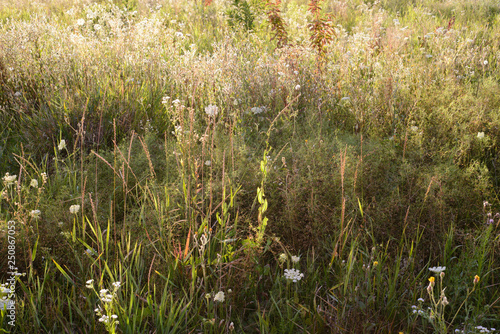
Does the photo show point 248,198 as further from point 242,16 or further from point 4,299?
point 242,16

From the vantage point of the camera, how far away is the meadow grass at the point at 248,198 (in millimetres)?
1608

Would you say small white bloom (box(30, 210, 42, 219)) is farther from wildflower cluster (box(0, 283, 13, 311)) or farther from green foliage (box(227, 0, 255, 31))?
green foliage (box(227, 0, 255, 31))

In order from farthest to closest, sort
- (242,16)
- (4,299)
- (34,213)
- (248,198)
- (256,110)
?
(242,16), (256,110), (248,198), (34,213), (4,299)

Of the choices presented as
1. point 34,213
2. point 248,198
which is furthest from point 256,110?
point 34,213

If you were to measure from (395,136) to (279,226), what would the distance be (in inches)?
50.7

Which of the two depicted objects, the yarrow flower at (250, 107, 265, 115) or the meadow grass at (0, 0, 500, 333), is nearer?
the meadow grass at (0, 0, 500, 333)

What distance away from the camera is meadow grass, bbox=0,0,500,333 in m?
1.61

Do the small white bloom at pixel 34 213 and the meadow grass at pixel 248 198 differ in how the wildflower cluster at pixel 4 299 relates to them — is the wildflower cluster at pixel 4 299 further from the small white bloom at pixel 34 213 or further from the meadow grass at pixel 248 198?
the small white bloom at pixel 34 213

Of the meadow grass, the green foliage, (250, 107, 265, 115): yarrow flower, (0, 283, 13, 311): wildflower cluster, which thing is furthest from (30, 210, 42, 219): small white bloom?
the green foliage

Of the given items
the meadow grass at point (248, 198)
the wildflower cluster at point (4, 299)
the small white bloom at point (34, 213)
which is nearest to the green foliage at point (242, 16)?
the meadow grass at point (248, 198)

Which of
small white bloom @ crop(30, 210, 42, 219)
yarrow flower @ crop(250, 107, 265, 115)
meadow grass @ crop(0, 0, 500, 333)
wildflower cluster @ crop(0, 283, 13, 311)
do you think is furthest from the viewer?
yarrow flower @ crop(250, 107, 265, 115)

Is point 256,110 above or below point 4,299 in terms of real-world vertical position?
above

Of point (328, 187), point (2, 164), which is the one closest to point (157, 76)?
point (2, 164)

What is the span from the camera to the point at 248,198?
7.89 feet
